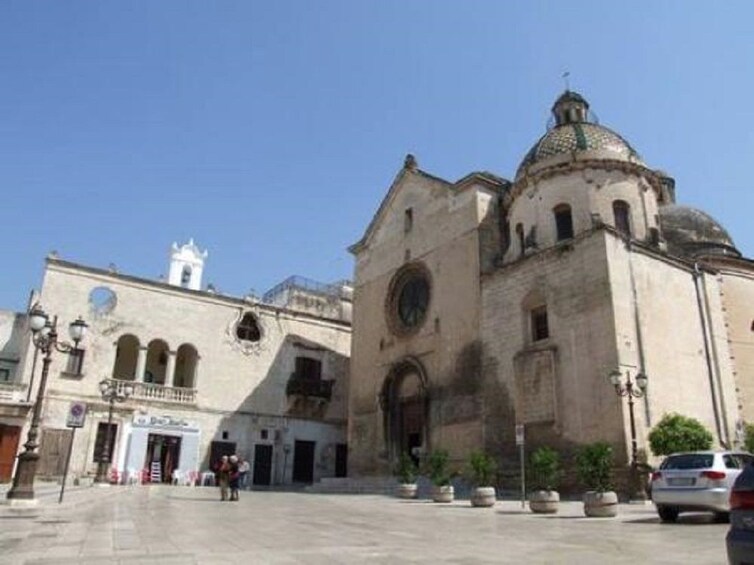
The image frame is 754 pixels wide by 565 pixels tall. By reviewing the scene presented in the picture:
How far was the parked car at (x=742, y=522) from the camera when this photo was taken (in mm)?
4023

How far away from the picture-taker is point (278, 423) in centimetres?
3416

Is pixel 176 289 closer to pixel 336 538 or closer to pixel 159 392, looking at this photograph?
pixel 159 392

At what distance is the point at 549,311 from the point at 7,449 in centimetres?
2325

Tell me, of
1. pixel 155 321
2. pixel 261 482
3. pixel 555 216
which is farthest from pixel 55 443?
pixel 555 216

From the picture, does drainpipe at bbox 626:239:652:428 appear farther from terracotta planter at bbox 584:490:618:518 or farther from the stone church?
terracotta planter at bbox 584:490:618:518

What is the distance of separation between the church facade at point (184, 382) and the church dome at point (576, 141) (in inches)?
654

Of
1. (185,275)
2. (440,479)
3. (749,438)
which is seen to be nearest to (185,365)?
(440,479)

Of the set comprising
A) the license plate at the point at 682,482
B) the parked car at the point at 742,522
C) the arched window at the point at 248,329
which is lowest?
the parked car at the point at 742,522

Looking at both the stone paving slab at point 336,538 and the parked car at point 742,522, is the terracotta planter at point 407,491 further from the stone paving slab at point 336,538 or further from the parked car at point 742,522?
the parked car at point 742,522

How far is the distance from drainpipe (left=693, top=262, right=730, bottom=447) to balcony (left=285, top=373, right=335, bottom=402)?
20439 mm

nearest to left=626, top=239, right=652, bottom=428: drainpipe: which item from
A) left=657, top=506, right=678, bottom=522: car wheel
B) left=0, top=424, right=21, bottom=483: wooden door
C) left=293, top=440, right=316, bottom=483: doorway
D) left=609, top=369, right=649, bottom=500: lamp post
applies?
left=609, top=369, right=649, bottom=500: lamp post

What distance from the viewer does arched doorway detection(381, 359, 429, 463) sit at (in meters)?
29.2

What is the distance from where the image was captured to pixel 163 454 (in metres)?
31.0

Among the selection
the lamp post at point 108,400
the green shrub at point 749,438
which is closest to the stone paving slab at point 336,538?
the green shrub at point 749,438
